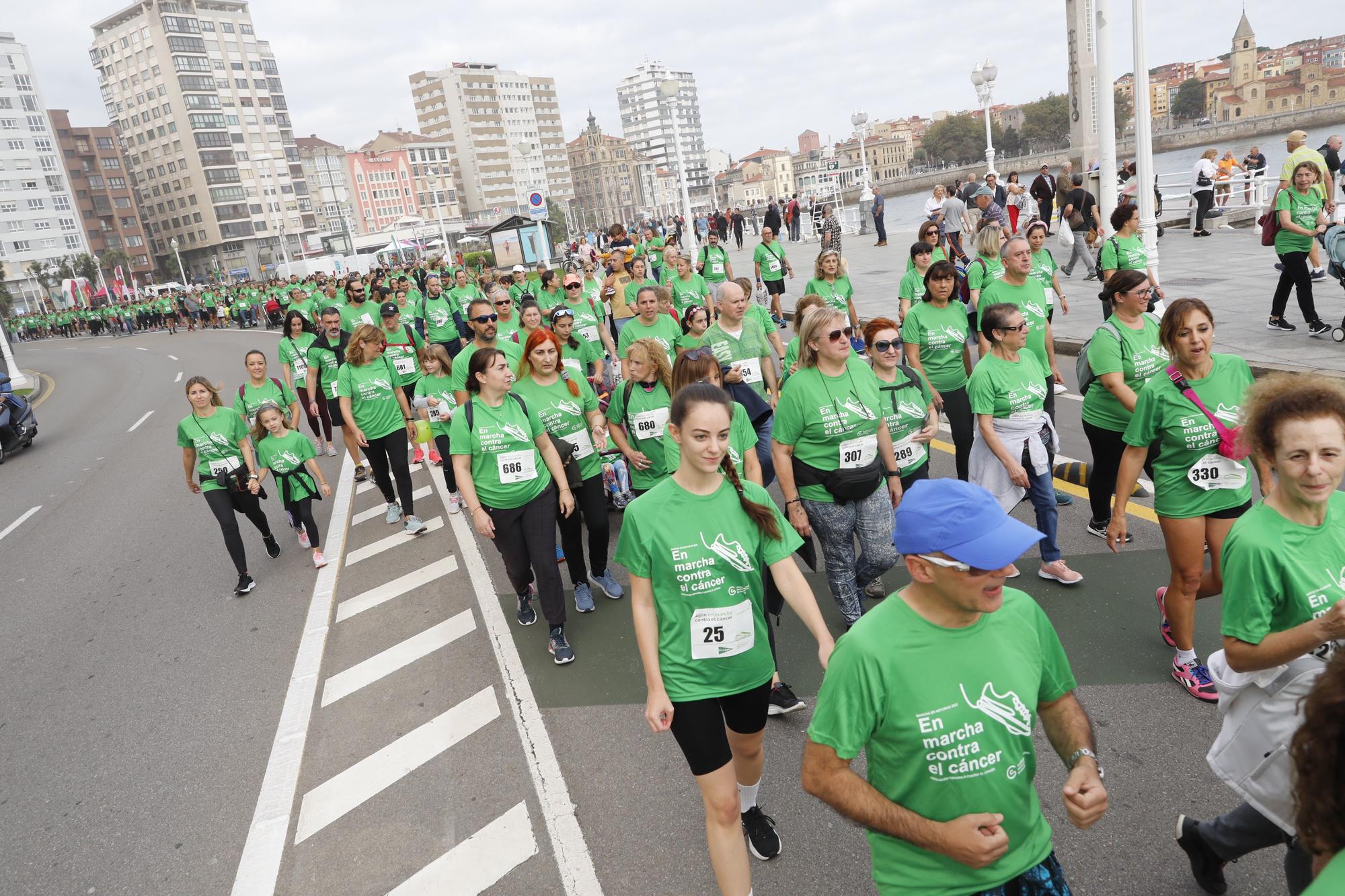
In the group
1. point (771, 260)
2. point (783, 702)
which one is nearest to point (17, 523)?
point (783, 702)

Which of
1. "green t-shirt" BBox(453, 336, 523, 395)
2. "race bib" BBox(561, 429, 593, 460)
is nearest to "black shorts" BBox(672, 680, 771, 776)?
"race bib" BBox(561, 429, 593, 460)

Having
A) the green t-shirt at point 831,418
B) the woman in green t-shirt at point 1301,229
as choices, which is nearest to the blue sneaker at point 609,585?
the green t-shirt at point 831,418

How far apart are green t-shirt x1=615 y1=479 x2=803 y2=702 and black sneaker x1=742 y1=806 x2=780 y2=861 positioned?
0.73m

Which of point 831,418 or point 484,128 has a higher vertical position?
point 484,128

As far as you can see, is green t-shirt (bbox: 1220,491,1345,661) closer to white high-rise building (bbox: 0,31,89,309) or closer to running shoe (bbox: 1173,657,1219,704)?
running shoe (bbox: 1173,657,1219,704)

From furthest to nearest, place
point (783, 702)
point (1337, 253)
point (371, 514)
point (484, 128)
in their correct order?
1. point (484, 128)
2. point (1337, 253)
3. point (371, 514)
4. point (783, 702)

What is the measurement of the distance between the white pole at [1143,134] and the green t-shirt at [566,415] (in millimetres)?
9527

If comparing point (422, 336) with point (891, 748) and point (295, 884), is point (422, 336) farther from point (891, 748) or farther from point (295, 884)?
point (891, 748)

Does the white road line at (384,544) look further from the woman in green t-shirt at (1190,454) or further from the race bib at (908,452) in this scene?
the woman in green t-shirt at (1190,454)

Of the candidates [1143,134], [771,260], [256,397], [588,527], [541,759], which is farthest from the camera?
[771,260]

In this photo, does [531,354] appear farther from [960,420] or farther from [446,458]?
[446,458]

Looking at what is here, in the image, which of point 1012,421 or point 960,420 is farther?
point 960,420

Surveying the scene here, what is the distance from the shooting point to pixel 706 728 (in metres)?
3.08

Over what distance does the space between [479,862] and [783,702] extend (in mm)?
1694
